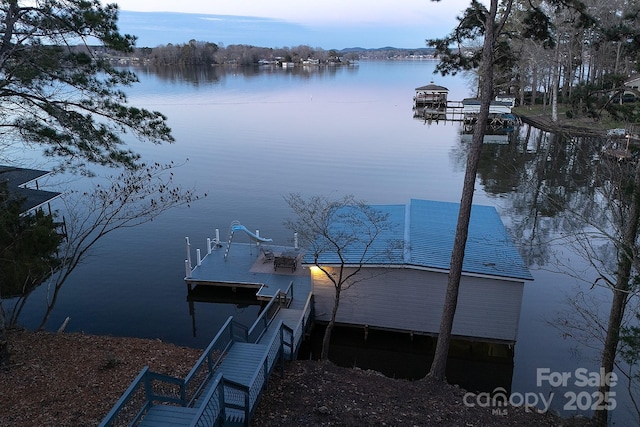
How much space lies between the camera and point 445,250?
14789 millimetres

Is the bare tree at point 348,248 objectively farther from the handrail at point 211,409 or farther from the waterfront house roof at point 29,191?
the waterfront house roof at point 29,191

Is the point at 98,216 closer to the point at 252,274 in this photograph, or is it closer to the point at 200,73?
the point at 252,274

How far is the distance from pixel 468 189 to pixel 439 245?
5243 millimetres

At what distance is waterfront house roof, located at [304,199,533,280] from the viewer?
45.2ft

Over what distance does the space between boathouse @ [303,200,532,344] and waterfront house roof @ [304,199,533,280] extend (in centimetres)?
3

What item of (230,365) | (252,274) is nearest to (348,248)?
(252,274)

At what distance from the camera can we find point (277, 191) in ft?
95.0

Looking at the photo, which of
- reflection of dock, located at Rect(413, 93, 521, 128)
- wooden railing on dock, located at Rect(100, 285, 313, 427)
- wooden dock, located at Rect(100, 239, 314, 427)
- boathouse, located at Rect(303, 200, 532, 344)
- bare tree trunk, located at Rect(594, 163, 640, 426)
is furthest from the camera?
reflection of dock, located at Rect(413, 93, 521, 128)

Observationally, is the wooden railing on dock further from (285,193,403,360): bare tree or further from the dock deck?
the dock deck

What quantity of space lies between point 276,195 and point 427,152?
17068 millimetres

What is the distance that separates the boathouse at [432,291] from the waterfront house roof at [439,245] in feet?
0.10

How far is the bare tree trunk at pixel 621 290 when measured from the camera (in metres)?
8.92

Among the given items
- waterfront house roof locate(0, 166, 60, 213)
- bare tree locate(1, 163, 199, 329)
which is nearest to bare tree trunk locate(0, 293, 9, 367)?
bare tree locate(1, 163, 199, 329)

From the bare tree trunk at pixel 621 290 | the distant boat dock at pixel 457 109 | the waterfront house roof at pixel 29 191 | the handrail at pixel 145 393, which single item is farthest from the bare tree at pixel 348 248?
the distant boat dock at pixel 457 109
